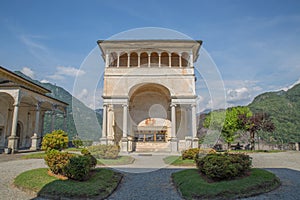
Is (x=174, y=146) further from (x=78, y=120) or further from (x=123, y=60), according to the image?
(x=78, y=120)

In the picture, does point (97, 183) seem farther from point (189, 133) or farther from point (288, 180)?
point (189, 133)

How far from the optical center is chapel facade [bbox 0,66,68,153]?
22.2m

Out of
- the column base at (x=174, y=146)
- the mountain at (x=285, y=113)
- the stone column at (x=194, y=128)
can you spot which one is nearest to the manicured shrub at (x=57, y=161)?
the column base at (x=174, y=146)

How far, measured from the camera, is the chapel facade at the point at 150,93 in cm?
2614

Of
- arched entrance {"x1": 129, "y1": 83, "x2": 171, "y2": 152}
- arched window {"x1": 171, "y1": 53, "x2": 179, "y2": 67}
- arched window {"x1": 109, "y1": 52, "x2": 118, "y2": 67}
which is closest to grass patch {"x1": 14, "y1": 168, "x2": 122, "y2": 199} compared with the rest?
arched entrance {"x1": 129, "y1": 83, "x2": 171, "y2": 152}

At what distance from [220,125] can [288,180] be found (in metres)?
20.8

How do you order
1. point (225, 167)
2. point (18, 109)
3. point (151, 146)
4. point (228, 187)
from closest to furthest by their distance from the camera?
point (228, 187)
point (225, 167)
point (18, 109)
point (151, 146)

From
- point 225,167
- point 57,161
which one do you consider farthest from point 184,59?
point 57,161

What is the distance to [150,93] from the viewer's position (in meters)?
30.3

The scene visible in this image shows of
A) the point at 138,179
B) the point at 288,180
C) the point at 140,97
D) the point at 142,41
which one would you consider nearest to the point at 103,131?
the point at 140,97

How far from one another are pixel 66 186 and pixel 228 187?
595 cm

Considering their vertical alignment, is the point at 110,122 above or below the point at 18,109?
below

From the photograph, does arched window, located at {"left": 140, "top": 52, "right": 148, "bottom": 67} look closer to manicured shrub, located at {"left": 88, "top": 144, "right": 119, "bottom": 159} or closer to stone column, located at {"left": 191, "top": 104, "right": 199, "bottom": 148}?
stone column, located at {"left": 191, "top": 104, "right": 199, "bottom": 148}

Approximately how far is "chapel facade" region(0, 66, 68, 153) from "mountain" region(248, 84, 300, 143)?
40304 millimetres
